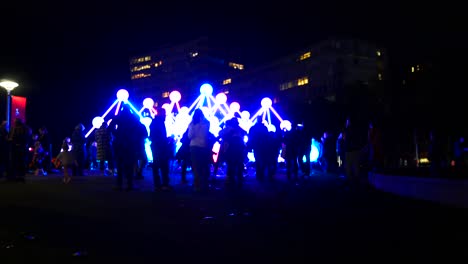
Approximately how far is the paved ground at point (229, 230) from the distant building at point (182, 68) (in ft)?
380

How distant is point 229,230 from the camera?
5539 mm

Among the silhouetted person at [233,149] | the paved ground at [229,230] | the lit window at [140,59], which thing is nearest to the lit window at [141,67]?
the lit window at [140,59]

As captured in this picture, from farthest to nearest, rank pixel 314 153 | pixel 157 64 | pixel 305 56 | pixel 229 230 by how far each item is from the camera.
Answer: pixel 157 64 < pixel 305 56 < pixel 314 153 < pixel 229 230

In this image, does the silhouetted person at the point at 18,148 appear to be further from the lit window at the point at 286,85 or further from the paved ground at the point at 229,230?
the lit window at the point at 286,85

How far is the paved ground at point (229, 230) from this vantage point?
4316 millimetres

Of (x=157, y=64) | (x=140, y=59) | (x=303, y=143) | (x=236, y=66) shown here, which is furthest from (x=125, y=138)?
(x=140, y=59)

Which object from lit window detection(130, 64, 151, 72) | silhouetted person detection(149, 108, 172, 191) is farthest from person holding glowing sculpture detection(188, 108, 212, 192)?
lit window detection(130, 64, 151, 72)

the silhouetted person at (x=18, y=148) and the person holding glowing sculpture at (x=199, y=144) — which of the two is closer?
the person holding glowing sculpture at (x=199, y=144)

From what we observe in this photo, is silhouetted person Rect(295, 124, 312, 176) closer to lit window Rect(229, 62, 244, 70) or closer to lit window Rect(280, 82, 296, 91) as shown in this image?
lit window Rect(280, 82, 296, 91)

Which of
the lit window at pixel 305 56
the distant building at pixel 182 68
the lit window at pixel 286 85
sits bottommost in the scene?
the lit window at pixel 286 85

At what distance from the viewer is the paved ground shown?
4316 millimetres

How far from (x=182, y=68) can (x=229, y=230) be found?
127489 millimetres

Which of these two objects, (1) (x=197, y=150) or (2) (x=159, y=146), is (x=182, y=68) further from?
(1) (x=197, y=150)

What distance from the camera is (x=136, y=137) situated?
35.3 feet
